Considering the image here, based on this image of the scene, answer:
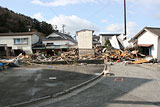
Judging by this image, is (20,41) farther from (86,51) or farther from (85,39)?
(86,51)

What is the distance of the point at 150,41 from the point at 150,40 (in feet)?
0.52

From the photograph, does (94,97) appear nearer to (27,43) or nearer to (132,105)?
(132,105)

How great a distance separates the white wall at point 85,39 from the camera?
2270 centimetres

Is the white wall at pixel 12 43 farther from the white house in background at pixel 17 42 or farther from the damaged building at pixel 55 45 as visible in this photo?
the damaged building at pixel 55 45

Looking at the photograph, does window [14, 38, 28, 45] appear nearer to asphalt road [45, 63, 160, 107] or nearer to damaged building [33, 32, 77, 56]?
damaged building [33, 32, 77, 56]

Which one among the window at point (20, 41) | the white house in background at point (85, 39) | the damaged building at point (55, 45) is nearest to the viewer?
the white house in background at point (85, 39)

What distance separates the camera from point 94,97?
5.82m

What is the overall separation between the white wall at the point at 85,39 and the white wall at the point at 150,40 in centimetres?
919

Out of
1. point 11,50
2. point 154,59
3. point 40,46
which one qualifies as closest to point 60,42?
point 40,46

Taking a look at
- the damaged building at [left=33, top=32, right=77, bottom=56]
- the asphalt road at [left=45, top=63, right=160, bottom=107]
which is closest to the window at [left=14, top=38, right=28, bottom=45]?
the damaged building at [left=33, top=32, right=77, bottom=56]

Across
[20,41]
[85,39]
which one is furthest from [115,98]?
[20,41]

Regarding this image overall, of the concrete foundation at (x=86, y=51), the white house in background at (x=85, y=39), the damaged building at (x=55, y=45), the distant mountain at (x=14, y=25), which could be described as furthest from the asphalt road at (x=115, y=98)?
the distant mountain at (x=14, y=25)

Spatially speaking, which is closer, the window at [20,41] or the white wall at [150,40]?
the white wall at [150,40]

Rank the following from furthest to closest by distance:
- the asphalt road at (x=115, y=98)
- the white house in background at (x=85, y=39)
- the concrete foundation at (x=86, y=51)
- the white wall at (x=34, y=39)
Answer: the white wall at (x=34, y=39) < the white house in background at (x=85, y=39) < the concrete foundation at (x=86, y=51) < the asphalt road at (x=115, y=98)
